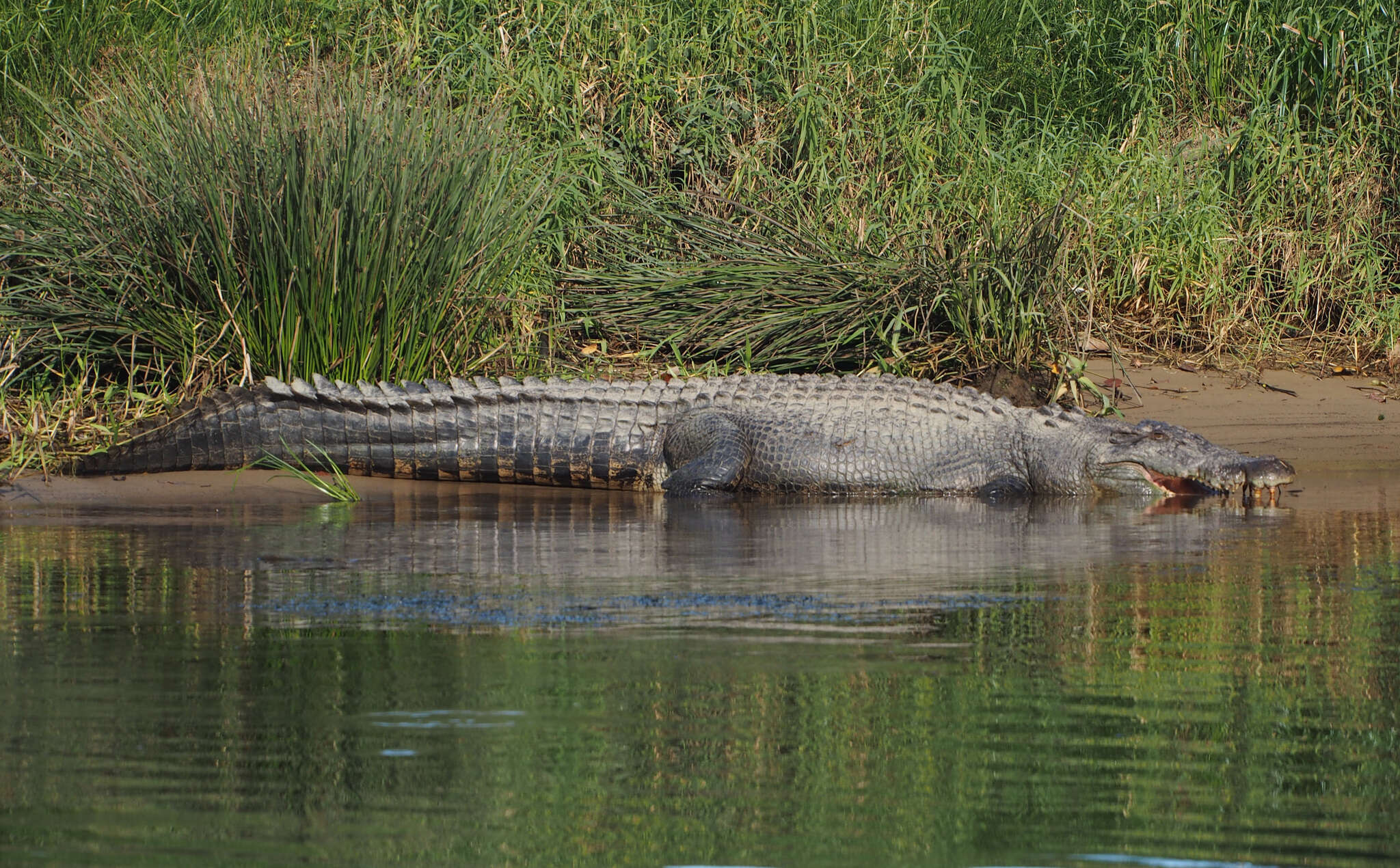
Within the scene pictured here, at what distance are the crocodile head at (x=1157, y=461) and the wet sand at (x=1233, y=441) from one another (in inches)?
14.0

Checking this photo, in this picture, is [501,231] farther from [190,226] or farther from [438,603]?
[438,603]

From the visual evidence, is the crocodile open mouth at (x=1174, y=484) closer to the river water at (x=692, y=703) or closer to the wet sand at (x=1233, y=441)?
the wet sand at (x=1233, y=441)

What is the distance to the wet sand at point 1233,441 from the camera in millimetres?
6309

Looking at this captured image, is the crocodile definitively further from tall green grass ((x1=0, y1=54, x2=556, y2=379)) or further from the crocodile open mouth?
tall green grass ((x1=0, y1=54, x2=556, y2=379))

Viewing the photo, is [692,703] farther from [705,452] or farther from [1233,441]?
[1233,441]

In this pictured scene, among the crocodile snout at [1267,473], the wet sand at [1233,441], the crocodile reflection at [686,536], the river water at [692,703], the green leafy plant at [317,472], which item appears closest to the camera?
the river water at [692,703]

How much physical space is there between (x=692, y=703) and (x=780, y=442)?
15.4 feet

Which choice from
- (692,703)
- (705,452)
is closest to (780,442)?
(705,452)

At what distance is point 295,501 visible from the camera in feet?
20.6

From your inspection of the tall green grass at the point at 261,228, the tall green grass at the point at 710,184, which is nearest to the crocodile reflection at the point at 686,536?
the tall green grass at the point at 261,228

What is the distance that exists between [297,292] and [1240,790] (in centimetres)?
544

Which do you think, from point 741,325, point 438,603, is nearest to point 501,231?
point 741,325

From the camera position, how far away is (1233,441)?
817 cm

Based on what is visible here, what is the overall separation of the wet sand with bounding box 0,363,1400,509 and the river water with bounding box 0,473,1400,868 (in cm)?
117
